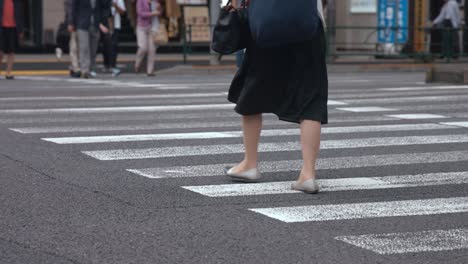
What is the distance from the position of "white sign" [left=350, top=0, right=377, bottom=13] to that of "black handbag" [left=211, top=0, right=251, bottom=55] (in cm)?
2126

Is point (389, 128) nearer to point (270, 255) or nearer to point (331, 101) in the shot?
point (331, 101)

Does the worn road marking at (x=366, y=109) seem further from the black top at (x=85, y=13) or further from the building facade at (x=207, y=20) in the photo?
the building facade at (x=207, y=20)

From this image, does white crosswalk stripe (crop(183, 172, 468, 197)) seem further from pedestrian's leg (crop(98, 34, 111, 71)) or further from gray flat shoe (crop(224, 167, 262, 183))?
pedestrian's leg (crop(98, 34, 111, 71))

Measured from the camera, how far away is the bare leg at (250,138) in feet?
24.3

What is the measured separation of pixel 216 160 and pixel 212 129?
7.43ft

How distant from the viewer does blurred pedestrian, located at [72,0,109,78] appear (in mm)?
20031

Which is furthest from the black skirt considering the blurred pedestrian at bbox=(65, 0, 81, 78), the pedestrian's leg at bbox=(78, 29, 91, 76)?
the blurred pedestrian at bbox=(65, 0, 81, 78)

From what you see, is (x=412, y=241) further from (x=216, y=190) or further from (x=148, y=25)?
(x=148, y=25)

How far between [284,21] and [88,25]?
13.7 meters

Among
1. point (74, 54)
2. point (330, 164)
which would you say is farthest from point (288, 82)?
point (74, 54)

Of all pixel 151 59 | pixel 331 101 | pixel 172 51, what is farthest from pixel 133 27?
pixel 331 101

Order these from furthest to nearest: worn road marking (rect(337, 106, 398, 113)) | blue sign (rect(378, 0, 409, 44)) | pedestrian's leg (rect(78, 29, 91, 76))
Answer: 1. blue sign (rect(378, 0, 409, 44))
2. pedestrian's leg (rect(78, 29, 91, 76))
3. worn road marking (rect(337, 106, 398, 113))

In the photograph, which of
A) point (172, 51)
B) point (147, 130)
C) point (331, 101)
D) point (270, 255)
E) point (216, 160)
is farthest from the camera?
point (172, 51)

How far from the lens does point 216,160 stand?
8570 mm
